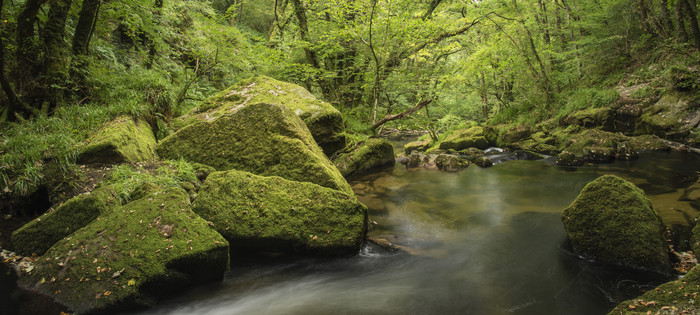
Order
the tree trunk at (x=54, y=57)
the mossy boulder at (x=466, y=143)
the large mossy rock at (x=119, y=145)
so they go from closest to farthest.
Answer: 1. the large mossy rock at (x=119, y=145)
2. the tree trunk at (x=54, y=57)
3. the mossy boulder at (x=466, y=143)

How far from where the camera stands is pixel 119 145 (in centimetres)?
523

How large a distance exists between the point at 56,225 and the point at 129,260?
4.84 ft

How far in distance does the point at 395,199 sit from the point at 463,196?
5.75ft

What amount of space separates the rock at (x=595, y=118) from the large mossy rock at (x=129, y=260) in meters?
14.3

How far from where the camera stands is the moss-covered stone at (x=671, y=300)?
200cm

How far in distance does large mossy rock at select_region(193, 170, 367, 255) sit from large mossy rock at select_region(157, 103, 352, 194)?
1.11 m

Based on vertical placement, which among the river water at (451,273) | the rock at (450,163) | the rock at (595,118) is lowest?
the river water at (451,273)

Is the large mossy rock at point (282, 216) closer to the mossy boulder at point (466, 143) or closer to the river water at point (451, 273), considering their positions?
the river water at point (451, 273)

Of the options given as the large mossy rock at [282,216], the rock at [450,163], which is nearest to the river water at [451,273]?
the large mossy rock at [282,216]

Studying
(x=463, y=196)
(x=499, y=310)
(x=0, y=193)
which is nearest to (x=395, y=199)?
(x=463, y=196)

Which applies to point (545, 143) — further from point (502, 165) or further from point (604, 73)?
point (604, 73)

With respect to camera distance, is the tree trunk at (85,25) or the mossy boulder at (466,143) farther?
the mossy boulder at (466,143)

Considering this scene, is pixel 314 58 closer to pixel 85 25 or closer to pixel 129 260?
pixel 85 25

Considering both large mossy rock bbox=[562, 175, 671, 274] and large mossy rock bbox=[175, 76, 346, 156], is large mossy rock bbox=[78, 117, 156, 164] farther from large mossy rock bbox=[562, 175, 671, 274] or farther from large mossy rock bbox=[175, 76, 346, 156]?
large mossy rock bbox=[562, 175, 671, 274]
